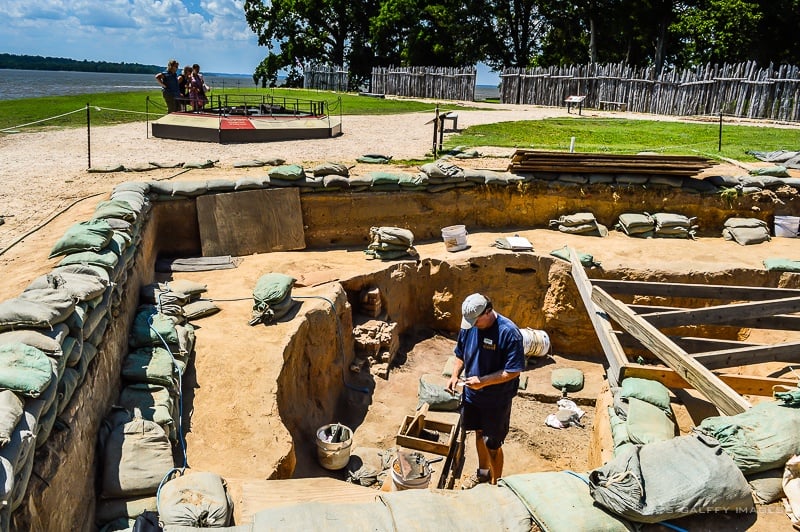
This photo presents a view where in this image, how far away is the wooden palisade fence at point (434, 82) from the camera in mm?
28734

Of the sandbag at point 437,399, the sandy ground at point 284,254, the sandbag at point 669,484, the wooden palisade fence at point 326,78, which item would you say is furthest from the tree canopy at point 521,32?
the sandbag at point 669,484

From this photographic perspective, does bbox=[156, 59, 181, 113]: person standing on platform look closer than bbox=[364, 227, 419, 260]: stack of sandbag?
No

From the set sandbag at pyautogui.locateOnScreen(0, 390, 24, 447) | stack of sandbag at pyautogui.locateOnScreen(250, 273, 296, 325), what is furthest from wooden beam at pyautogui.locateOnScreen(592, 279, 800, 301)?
sandbag at pyautogui.locateOnScreen(0, 390, 24, 447)

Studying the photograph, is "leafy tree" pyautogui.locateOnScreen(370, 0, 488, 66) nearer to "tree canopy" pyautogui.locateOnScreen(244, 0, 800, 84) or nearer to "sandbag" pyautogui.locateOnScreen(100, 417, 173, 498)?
"tree canopy" pyautogui.locateOnScreen(244, 0, 800, 84)

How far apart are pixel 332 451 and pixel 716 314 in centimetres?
470

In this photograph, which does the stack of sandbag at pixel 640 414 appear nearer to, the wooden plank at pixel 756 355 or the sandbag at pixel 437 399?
the wooden plank at pixel 756 355

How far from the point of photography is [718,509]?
3.64 m

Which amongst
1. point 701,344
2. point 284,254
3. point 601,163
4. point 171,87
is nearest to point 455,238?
point 284,254

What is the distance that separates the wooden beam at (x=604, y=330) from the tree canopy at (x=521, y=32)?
772 inches

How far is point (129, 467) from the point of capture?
4465mm

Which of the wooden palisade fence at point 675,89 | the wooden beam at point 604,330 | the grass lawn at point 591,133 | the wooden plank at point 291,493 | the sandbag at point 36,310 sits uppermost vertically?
the wooden palisade fence at point 675,89

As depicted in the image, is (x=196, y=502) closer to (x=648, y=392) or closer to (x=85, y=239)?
(x=85, y=239)

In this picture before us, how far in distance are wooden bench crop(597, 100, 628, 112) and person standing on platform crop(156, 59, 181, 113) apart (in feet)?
50.4

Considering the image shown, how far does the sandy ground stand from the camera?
22.1 ft
